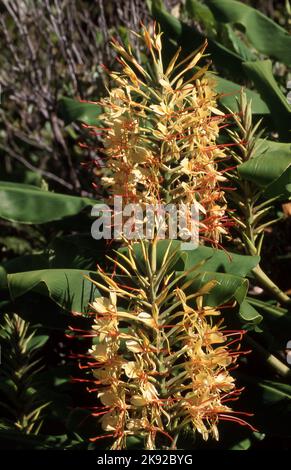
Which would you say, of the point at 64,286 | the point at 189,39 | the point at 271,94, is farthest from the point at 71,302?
the point at 189,39

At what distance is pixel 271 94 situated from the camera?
3314 mm

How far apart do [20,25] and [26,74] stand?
31cm

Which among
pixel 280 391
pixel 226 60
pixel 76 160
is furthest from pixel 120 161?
pixel 76 160

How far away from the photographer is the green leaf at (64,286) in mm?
2477

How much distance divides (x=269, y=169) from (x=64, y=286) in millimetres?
789

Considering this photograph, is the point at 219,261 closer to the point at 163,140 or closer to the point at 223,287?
the point at 223,287

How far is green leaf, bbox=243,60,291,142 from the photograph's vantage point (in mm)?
3271

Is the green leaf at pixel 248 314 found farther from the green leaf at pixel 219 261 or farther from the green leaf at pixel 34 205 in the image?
the green leaf at pixel 34 205

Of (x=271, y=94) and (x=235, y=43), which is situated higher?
(x=235, y=43)

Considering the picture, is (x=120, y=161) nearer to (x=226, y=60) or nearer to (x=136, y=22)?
(x=226, y=60)

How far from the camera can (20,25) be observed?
16.7ft

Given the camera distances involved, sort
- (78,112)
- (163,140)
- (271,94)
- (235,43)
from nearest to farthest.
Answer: (163,140) → (271,94) → (78,112) → (235,43)

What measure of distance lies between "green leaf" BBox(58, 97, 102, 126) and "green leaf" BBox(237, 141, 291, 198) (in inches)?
38.2
